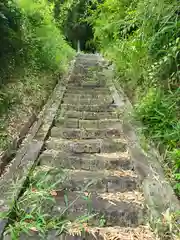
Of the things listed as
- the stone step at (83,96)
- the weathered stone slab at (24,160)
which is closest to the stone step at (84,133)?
the weathered stone slab at (24,160)

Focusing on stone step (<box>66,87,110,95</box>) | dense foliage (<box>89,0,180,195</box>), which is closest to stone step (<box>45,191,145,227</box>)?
dense foliage (<box>89,0,180,195</box>)

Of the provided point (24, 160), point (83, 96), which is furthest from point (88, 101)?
point (24, 160)

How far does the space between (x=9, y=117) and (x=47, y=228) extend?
2115 millimetres

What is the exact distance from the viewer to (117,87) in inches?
248

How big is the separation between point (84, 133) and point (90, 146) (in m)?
0.41

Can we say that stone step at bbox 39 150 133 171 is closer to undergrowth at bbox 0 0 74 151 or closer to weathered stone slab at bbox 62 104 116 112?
undergrowth at bbox 0 0 74 151

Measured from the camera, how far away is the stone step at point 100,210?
7.79 ft

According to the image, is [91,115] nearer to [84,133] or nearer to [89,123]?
[89,123]

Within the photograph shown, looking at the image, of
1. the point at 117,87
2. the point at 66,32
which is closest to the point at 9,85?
the point at 117,87

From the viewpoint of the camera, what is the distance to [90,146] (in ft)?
11.7

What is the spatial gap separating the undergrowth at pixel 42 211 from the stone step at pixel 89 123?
1.45 metres

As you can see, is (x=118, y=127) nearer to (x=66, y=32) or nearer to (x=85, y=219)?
(x=85, y=219)

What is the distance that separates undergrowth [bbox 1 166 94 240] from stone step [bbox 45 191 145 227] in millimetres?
15

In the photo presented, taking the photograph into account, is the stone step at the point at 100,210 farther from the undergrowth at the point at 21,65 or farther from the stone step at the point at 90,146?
the undergrowth at the point at 21,65
